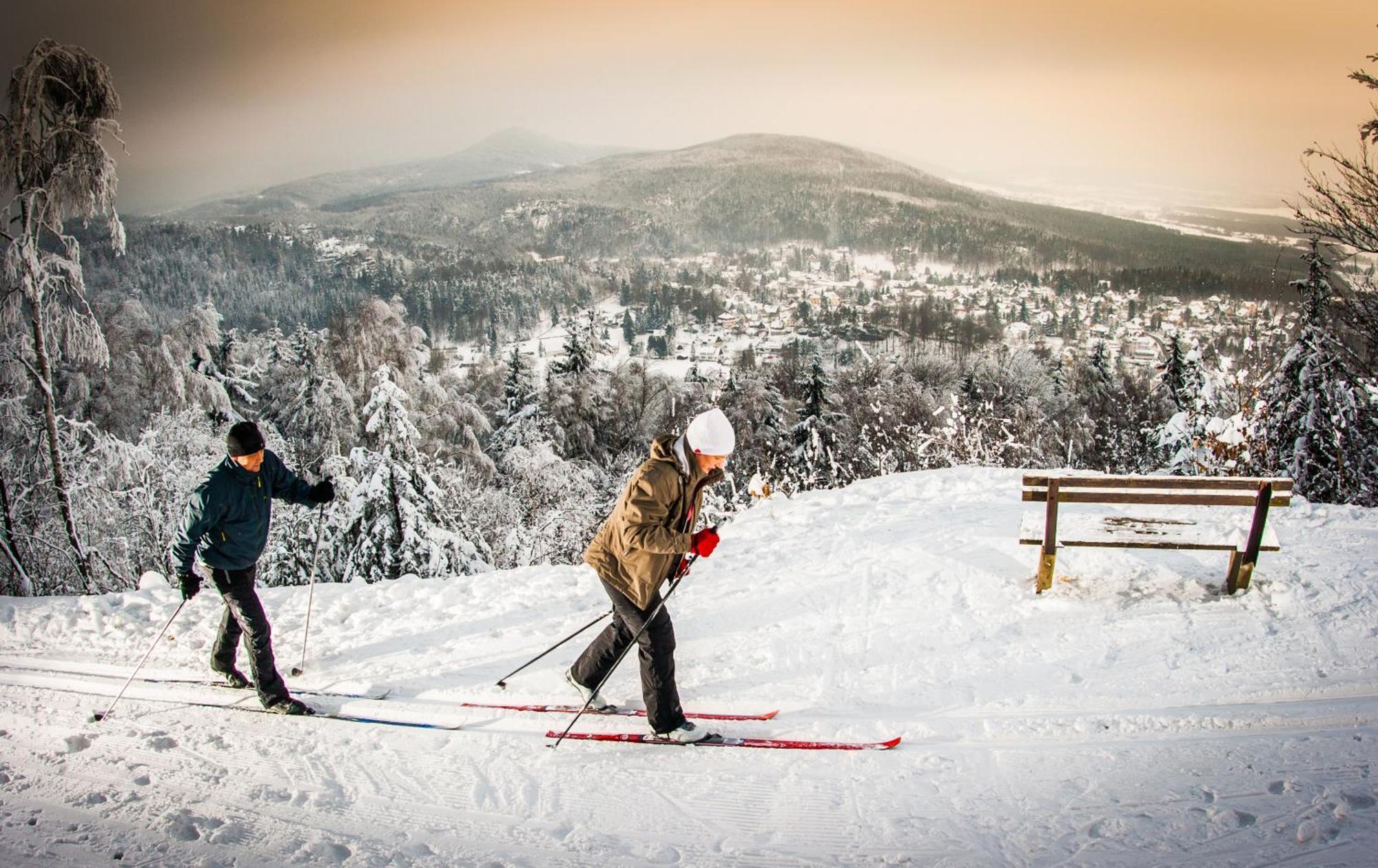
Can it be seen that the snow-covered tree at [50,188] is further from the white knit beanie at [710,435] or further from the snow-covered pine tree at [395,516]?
the white knit beanie at [710,435]

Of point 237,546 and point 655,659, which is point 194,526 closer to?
point 237,546

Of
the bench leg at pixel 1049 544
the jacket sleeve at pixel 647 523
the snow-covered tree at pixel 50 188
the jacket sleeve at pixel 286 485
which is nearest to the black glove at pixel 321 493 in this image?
the jacket sleeve at pixel 286 485

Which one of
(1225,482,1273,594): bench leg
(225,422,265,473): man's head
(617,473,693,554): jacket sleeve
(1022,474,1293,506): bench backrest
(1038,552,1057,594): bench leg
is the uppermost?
(225,422,265,473): man's head

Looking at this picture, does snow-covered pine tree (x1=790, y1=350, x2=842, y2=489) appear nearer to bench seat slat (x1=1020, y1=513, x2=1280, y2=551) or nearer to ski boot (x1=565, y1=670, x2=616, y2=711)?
bench seat slat (x1=1020, y1=513, x2=1280, y2=551)

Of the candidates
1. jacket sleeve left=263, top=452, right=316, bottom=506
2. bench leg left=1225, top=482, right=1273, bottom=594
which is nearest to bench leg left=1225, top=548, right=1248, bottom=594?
bench leg left=1225, top=482, right=1273, bottom=594

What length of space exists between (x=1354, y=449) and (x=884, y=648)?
18818 mm

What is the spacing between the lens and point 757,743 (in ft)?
14.1

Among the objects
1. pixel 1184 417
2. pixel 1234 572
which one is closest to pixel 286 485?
pixel 1234 572

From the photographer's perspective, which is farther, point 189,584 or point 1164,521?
point 1164,521

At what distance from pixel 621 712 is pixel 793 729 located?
1.24 metres

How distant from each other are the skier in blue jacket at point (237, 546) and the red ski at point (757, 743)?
7.69ft

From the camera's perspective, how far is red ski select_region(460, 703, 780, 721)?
4652 mm

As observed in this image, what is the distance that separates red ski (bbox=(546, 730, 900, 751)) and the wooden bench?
109 inches

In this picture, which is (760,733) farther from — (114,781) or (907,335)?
(907,335)
